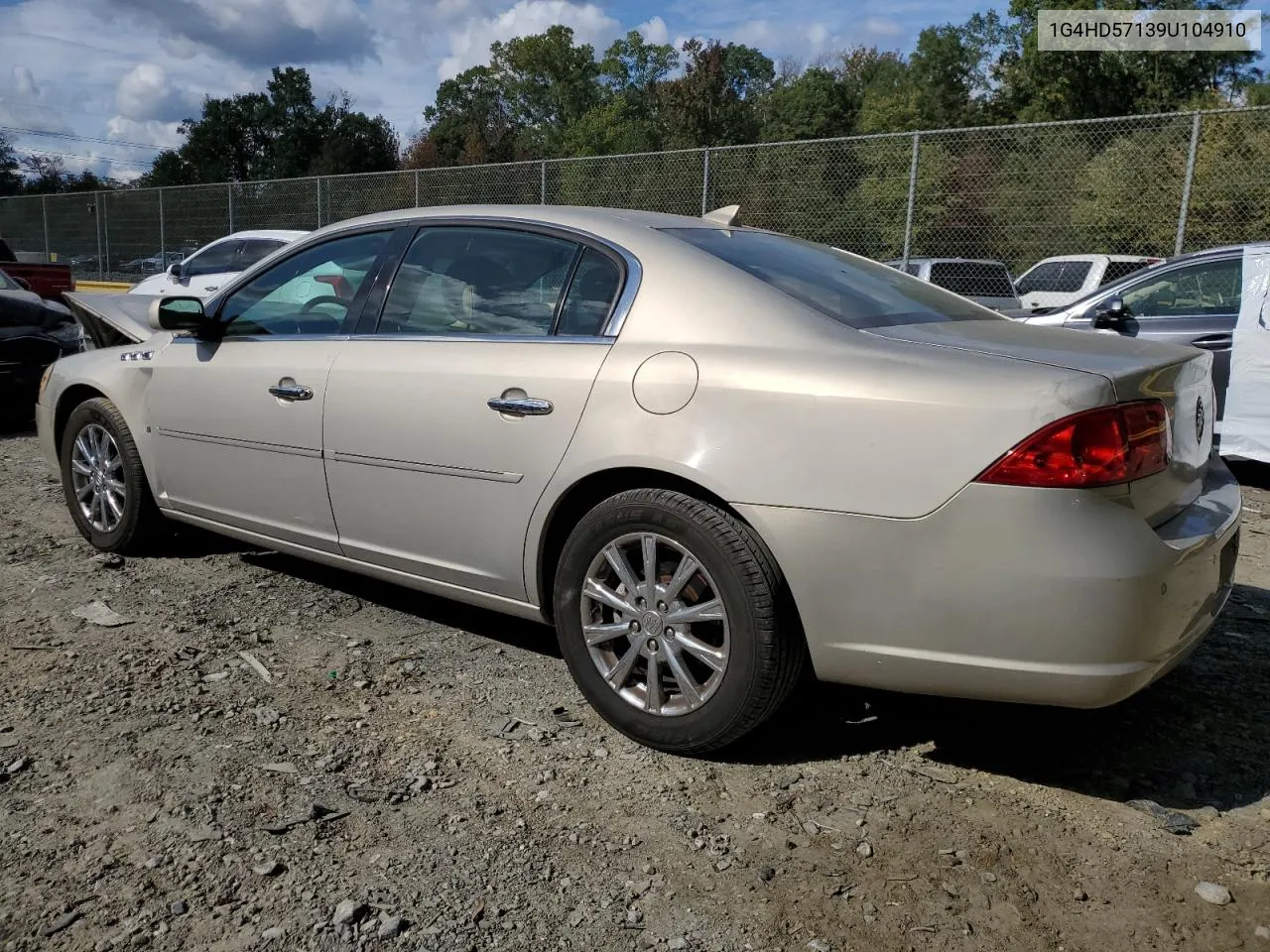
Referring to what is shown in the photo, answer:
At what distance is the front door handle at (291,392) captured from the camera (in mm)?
3795

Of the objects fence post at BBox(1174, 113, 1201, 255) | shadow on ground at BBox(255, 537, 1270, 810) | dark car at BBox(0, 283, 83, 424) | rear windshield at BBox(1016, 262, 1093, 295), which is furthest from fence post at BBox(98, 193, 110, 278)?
shadow on ground at BBox(255, 537, 1270, 810)

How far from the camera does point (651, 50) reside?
78.7m

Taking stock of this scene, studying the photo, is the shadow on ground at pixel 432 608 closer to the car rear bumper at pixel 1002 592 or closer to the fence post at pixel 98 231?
the car rear bumper at pixel 1002 592

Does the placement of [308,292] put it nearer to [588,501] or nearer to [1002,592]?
[588,501]

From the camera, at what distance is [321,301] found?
4.04 metres

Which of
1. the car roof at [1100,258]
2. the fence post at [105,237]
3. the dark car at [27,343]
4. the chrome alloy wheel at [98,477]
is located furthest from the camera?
the fence post at [105,237]

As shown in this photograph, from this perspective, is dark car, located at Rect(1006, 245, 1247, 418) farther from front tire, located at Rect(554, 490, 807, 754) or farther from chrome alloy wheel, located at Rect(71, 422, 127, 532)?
chrome alloy wheel, located at Rect(71, 422, 127, 532)

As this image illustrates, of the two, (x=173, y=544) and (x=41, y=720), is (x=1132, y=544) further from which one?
(x=173, y=544)

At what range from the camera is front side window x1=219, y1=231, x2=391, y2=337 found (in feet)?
12.9

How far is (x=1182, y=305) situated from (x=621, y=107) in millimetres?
60800

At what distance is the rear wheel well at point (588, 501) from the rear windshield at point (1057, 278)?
10583 mm

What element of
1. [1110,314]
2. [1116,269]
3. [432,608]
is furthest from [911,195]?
[432,608]

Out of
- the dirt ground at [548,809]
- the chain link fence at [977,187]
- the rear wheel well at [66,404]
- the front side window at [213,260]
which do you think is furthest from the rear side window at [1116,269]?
the front side window at [213,260]

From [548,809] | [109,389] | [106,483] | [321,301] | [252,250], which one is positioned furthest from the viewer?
[252,250]
